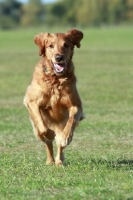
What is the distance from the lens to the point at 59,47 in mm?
9109

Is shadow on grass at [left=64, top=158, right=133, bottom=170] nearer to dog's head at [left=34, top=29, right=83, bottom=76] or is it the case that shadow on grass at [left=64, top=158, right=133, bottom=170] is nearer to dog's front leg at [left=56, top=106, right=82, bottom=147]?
dog's front leg at [left=56, top=106, right=82, bottom=147]

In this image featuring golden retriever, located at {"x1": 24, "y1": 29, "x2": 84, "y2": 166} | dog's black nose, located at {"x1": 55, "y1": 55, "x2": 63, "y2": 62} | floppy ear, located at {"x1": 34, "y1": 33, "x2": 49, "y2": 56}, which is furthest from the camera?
floppy ear, located at {"x1": 34, "y1": 33, "x2": 49, "y2": 56}

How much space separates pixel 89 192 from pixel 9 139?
4647 millimetres

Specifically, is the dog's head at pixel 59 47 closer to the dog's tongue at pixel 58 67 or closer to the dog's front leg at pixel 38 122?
the dog's tongue at pixel 58 67

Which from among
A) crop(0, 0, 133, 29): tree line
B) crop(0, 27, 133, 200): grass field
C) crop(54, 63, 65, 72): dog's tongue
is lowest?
crop(0, 0, 133, 29): tree line

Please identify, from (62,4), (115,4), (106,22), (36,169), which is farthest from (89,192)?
(62,4)

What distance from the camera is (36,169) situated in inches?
348

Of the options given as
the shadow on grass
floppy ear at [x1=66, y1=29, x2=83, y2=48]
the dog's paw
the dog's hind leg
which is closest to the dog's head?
floppy ear at [x1=66, y1=29, x2=83, y2=48]

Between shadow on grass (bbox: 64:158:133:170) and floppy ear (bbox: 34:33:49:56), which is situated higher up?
floppy ear (bbox: 34:33:49:56)

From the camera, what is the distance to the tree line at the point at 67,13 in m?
134

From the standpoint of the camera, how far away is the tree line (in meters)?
134

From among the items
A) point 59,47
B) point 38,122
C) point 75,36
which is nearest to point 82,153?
point 38,122

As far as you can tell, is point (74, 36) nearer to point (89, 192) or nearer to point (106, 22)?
point (89, 192)

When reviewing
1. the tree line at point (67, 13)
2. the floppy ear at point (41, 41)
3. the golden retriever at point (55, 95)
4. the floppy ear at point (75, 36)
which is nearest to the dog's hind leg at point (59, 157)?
the golden retriever at point (55, 95)
